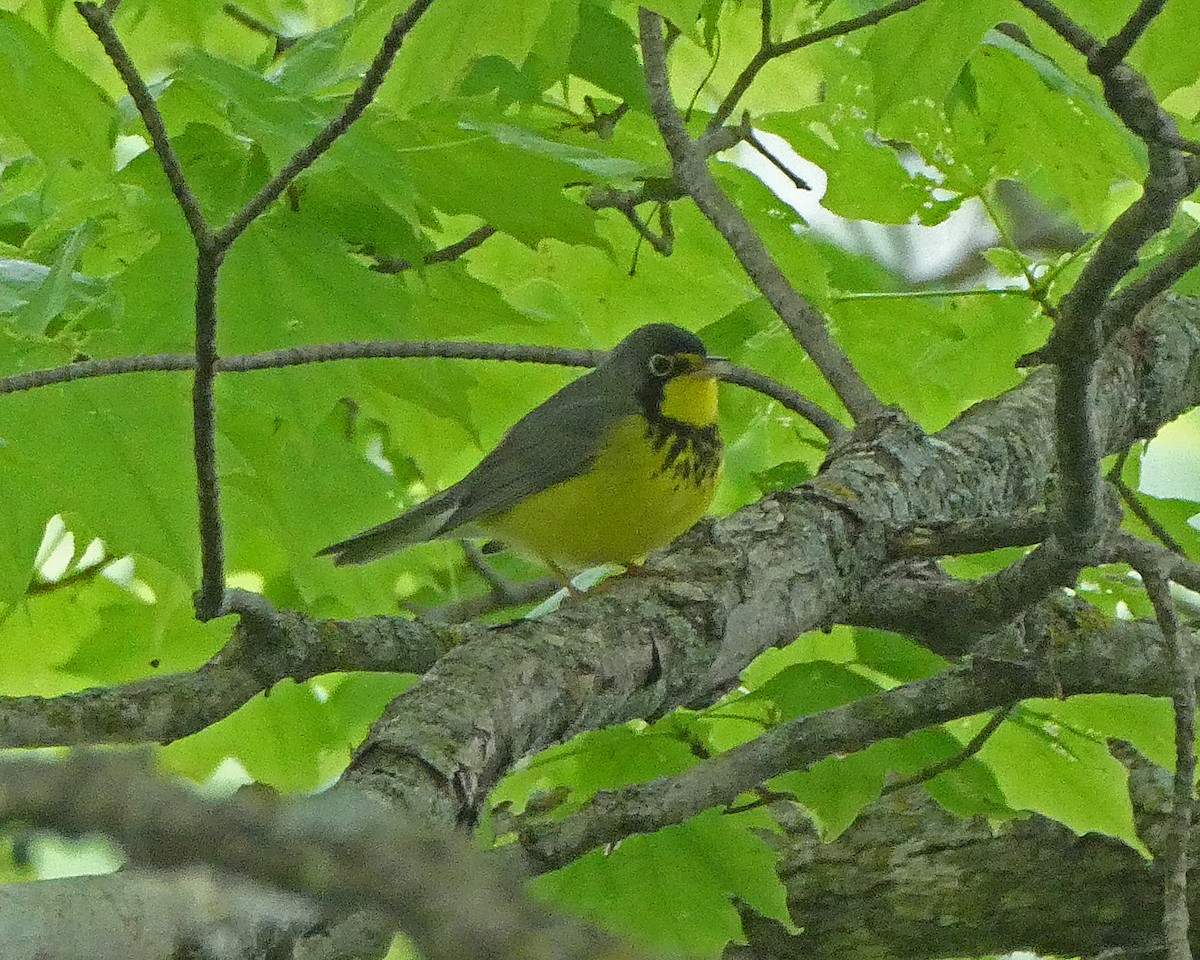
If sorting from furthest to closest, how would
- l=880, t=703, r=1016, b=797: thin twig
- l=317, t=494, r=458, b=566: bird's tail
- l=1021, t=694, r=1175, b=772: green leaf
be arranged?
l=317, t=494, r=458, b=566: bird's tail → l=1021, t=694, r=1175, b=772: green leaf → l=880, t=703, r=1016, b=797: thin twig

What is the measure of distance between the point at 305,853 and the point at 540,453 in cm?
355

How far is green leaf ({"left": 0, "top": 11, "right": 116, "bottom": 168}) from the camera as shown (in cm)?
263

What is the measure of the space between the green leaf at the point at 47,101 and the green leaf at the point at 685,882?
6.18ft

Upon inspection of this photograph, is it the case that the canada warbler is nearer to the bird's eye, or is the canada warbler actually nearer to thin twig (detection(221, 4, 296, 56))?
the bird's eye

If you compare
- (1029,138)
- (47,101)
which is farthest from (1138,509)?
(47,101)

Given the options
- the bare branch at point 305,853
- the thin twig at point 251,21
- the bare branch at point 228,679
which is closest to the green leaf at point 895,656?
the bare branch at point 228,679

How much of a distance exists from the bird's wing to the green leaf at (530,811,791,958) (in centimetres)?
110

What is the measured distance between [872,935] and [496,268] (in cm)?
228

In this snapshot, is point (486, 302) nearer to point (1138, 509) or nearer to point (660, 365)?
point (660, 365)

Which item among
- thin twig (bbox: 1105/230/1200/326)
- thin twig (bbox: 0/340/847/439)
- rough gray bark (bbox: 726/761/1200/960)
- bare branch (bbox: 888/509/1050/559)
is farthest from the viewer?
rough gray bark (bbox: 726/761/1200/960)

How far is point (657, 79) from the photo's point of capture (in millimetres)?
3406

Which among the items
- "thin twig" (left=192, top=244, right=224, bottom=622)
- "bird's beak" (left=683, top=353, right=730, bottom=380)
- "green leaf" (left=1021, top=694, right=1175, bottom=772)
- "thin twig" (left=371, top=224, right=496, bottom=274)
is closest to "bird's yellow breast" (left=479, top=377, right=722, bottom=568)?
"bird's beak" (left=683, top=353, right=730, bottom=380)

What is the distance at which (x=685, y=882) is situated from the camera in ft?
10.6

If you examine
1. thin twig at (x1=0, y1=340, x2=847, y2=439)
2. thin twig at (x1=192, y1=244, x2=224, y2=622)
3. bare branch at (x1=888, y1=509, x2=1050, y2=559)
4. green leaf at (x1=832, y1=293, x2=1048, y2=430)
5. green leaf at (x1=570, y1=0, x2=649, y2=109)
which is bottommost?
bare branch at (x1=888, y1=509, x2=1050, y2=559)
